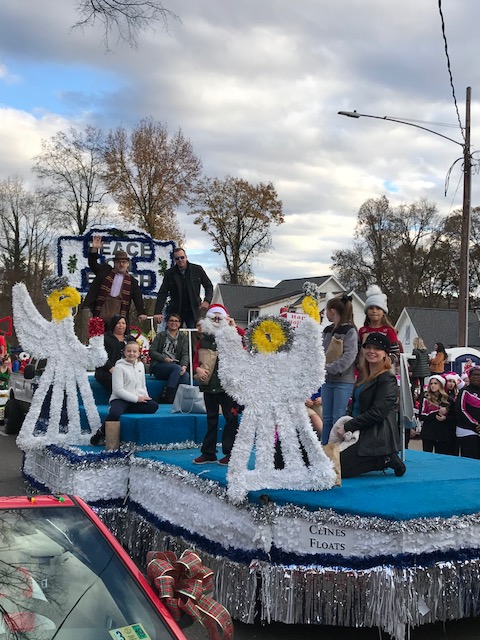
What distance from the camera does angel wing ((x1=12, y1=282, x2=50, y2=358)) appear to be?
25.5ft

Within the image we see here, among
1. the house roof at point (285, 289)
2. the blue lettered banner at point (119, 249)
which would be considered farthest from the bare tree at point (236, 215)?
the blue lettered banner at point (119, 249)

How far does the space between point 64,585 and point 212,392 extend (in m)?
3.71

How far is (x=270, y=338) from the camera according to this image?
523 cm

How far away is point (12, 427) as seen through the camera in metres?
15.1

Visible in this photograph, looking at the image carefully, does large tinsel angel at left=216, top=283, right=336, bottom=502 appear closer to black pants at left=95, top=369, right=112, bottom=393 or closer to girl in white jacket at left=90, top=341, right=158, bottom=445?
girl in white jacket at left=90, top=341, right=158, bottom=445

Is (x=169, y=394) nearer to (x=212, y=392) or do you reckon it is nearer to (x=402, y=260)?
(x=212, y=392)

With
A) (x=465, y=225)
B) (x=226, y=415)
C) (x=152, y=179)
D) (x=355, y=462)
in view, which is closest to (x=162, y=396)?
(x=226, y=415)

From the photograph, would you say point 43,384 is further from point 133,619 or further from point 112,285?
point 133,619

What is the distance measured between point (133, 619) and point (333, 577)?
2.15m

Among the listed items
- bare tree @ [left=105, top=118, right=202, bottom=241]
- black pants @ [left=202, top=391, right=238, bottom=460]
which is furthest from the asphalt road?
bare tree @ [left=105, top=118, right=202, bottom=241]

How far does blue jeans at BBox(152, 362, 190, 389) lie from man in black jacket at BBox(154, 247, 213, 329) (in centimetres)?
121

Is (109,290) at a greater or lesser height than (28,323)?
greater

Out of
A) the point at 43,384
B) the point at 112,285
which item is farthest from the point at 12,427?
the point at 43,384

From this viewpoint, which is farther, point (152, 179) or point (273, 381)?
point (152, 179)
